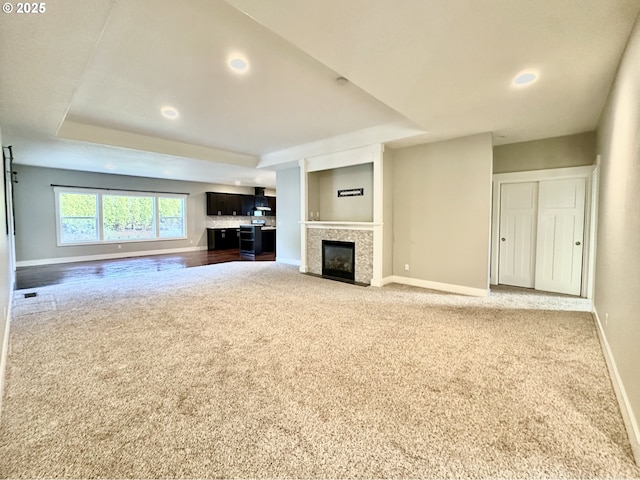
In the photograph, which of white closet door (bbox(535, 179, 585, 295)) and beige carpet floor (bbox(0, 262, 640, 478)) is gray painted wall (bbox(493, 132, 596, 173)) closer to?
white closet door (bbox(535, 179, 585, 295))

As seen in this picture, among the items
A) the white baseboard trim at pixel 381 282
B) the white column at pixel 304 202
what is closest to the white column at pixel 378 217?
the white baseboard trim at pixel 381 282

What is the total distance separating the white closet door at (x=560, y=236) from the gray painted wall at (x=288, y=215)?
5.06 meters

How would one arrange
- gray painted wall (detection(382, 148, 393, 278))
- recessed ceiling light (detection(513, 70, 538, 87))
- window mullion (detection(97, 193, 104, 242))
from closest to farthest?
recessed ceiling light (detection(513, 70, 538, 87)) → gray painted wall (detection(382, 148, 393, 278)) → window mullion (detection(97, 193, 104, 242))

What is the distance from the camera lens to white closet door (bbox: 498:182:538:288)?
4957 mm

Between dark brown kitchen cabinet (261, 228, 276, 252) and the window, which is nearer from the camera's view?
the window

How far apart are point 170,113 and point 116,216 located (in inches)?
257

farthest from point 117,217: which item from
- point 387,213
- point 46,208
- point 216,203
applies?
point 387,213

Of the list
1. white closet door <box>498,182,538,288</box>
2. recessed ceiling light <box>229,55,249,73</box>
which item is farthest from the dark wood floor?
white closet door <box>498,182,538,288</box>

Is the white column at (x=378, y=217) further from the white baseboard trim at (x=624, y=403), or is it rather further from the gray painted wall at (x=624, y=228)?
the white baseboard trim at (x=624, y=403)

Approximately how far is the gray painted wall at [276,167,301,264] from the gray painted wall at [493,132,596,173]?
444cm

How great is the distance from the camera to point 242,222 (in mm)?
12414

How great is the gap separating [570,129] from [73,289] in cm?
849

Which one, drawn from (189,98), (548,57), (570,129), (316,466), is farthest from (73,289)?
(570,129)

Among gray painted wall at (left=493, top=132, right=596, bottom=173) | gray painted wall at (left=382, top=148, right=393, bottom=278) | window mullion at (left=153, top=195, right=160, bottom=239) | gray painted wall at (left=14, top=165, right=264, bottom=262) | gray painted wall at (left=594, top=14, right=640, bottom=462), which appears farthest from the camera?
window mullion at (left=153, top=195, right=160, bottom=239)
